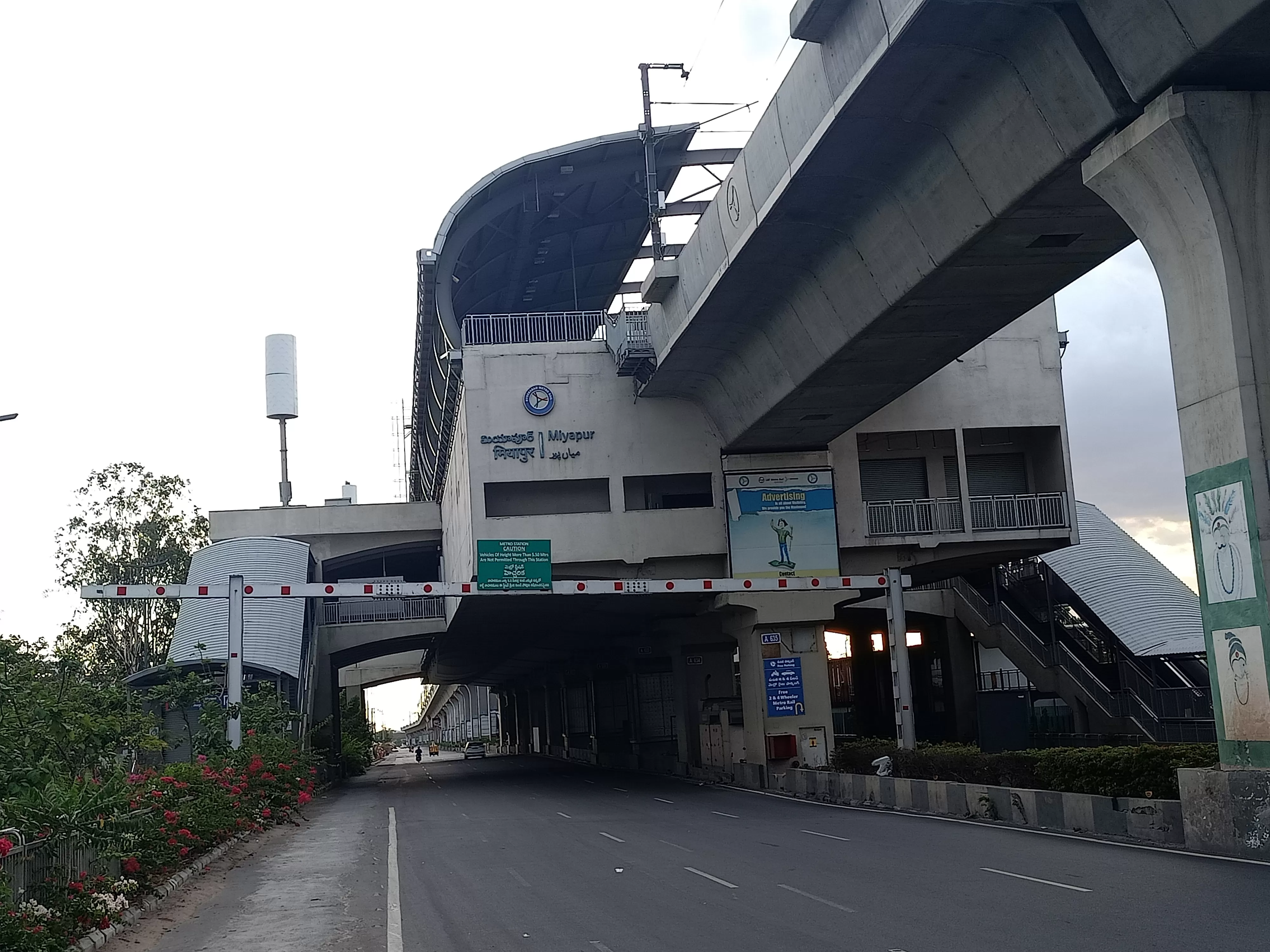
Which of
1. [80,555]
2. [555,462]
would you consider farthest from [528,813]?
[80,555]

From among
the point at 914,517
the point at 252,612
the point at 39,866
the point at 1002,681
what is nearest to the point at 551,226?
the point at 252,612

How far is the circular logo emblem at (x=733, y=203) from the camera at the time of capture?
26.7 meters

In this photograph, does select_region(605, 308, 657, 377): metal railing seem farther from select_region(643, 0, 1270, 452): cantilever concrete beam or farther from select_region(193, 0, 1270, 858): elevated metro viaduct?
select_region(643, 0, 1270, 452): cantilever concrete beam

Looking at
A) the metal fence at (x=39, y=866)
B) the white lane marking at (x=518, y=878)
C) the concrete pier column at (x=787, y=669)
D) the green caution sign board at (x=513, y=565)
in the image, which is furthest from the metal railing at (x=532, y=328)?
the metal fence at (x=39, y=866)

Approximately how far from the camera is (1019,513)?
4153 centimetres

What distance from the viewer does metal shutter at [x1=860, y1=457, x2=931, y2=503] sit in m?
42.9

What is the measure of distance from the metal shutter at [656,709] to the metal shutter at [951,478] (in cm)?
2648

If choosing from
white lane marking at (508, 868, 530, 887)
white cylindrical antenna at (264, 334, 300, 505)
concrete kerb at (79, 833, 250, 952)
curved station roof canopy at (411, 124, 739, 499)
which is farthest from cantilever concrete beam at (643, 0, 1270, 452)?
white cylindrical antenna at (264, 334, 300, 505)

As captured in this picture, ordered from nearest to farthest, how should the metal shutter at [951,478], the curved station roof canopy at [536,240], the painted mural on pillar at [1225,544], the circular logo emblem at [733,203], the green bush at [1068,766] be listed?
the painted mural on pillar at [1225,544] → the green bush at [1068,766] → the circular logo emblem at [733,203] → the metal shutter at [951,478] → the curved station roof canopy at [536,240]

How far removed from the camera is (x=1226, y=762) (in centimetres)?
1719

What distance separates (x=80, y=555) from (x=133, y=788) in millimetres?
51645

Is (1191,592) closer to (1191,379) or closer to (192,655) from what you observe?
(1191,379)

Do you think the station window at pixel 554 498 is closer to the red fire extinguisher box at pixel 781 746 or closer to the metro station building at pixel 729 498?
the metro station building at pixel 729 498

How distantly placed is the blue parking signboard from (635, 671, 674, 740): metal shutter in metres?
25.5
